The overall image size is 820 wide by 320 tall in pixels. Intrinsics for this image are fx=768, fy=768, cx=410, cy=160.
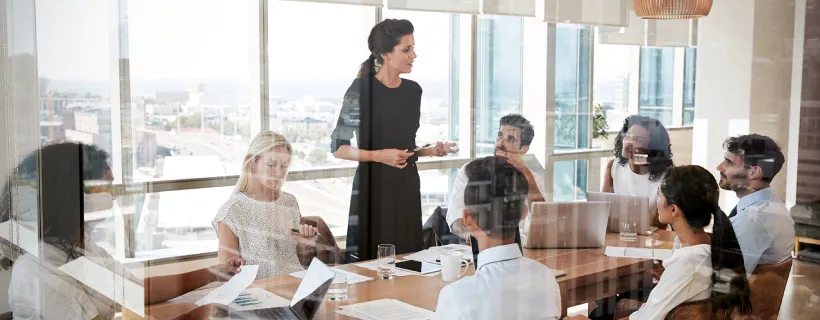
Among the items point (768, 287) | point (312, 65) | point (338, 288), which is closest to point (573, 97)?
point (768, 287)

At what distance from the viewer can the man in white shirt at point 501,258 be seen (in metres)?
1.11

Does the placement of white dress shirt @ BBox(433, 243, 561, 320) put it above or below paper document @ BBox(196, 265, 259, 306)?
above

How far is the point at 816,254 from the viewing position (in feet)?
2.64

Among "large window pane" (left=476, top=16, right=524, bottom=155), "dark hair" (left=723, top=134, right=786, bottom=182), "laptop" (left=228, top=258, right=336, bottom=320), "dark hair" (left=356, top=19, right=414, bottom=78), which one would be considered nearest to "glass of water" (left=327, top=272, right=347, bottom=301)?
"laptop" (left=228, top=258, right=336, bottom=320)

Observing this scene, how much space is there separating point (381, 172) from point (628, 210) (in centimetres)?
65

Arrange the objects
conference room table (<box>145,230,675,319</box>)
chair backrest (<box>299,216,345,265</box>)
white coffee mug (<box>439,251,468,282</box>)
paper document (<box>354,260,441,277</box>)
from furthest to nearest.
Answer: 1. chair backrest (<box>299,216,345,265</box>)
2. paper document (<box>354,260,441,277</box>)
3. white coffee mug (<box>439,251,468,282</box>)
4. conference room table (<box>145,230,675,319</box>)

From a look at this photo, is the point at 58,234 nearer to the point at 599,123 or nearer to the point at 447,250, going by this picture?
the point at 447,250

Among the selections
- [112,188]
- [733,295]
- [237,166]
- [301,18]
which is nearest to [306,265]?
[237,166]

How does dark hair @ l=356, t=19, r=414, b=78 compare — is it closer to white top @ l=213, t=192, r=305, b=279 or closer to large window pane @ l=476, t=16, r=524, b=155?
large window pane @ l=476, t=16, r=524, b=155

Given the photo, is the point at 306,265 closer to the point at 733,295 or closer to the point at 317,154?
the point at 317,154

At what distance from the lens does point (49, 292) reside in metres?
2.81

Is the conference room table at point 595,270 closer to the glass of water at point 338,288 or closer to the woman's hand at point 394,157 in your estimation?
the woman's hand at point 394,157

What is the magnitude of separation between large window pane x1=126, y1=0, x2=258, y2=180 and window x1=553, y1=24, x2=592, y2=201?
3.40ft

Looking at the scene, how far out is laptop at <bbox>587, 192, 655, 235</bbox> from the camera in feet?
3.09
